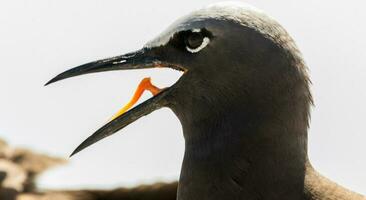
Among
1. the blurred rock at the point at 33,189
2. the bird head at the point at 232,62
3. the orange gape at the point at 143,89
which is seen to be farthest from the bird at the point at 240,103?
the blurred rock at the point at 33,189

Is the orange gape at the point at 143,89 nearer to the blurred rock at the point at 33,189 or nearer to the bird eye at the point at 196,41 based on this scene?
the bird eye at the point at 196,41

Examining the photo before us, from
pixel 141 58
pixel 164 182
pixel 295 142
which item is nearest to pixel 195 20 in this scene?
pixel 141 58

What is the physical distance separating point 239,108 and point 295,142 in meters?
0.17

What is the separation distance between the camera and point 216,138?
2.37 metres

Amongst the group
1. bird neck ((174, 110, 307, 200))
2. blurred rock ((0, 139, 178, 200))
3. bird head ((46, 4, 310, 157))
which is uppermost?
blurred rock ((0, 139, 178, 200))

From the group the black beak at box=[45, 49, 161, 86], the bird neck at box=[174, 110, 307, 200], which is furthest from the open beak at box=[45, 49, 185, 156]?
the bird neck at box=[174, 110, 307, 200]

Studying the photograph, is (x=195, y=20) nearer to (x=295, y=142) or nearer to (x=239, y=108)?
(x=239, y=108)

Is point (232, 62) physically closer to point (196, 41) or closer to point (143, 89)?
point (196, 41)

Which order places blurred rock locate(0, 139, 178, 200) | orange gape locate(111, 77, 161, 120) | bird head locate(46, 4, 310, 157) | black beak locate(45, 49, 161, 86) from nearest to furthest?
bird head locate(46, 4, 310, 157) < black beak locate(45, 49, 161, 86) < orange gape locate(111, 77, 161, 120) < blurred rock locate(0, 139, 178, 200)

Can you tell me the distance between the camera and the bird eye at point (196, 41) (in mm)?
2316

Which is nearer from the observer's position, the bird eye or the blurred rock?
the bird eye

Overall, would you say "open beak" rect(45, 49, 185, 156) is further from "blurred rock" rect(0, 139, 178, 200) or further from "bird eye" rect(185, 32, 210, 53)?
"blurred rock" rect(0, 139, 178, 200)

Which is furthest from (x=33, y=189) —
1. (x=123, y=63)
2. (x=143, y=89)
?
(x=123, y=63)

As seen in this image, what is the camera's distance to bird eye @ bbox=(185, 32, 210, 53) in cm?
232
